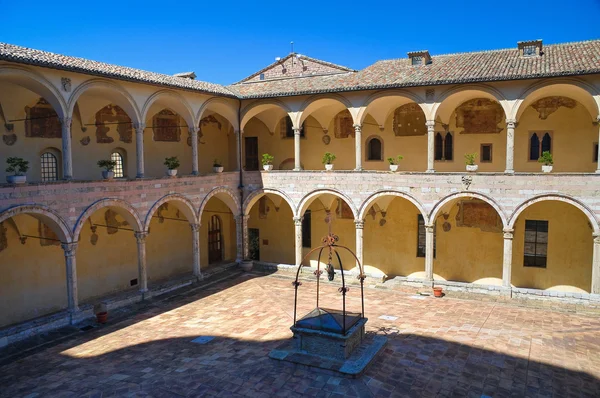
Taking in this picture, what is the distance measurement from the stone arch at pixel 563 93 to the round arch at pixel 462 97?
0.54m

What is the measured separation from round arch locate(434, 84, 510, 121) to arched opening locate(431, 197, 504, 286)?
3970 millimetres

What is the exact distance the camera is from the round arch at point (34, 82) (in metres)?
13.8

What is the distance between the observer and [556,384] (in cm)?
1115

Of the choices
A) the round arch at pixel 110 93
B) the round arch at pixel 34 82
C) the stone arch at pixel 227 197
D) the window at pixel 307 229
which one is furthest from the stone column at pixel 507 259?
the round arch at pixel 34 82

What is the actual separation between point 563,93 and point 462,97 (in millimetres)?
3589

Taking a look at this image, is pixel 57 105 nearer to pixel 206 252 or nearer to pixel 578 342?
pixel 206 252

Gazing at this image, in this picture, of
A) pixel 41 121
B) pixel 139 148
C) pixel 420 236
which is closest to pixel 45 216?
pixel 41 121

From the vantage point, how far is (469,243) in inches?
849

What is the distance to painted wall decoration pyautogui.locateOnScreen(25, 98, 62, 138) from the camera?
55.8 ft

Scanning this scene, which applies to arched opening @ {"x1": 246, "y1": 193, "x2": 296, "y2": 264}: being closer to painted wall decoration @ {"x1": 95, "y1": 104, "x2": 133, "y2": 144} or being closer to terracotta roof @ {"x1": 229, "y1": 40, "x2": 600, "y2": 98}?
terracotta roof @ {"x1": 229, "y1": 40, "x2": 600, "y2": 98}

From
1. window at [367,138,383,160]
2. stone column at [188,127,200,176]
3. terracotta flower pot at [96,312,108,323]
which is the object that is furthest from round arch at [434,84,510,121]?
terracotta flower pot at [96,312,108,323]

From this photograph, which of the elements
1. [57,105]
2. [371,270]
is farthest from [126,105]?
[371,270]

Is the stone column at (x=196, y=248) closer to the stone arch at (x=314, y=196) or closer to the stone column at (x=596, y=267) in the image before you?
the stone arch at (x=314, y=196)

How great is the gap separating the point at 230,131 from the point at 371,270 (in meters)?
10.4
